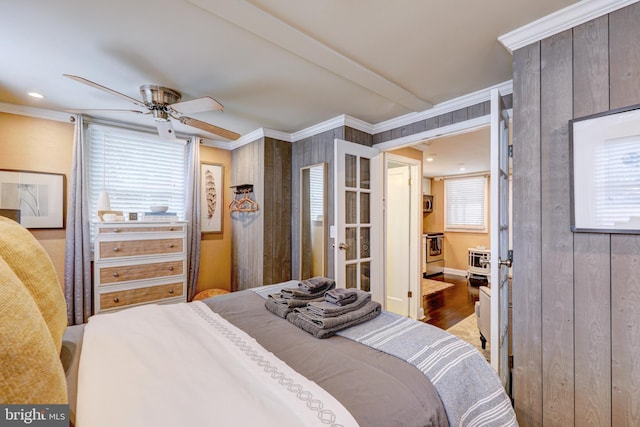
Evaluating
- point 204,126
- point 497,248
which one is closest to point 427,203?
point 497,248

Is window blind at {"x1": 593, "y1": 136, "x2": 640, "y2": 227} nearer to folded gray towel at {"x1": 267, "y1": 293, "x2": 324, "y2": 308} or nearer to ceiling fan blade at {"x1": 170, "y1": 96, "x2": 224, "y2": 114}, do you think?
folded gray towel at {"x1": 267, "y1": 293, "x2": 324, "y2": 308}

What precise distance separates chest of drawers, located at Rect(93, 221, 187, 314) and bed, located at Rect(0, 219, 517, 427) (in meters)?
1.60

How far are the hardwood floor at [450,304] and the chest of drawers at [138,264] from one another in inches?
130

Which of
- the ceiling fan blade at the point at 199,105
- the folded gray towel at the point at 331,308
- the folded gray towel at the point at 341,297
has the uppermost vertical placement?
the ceiling fan blade at the point at 199,105

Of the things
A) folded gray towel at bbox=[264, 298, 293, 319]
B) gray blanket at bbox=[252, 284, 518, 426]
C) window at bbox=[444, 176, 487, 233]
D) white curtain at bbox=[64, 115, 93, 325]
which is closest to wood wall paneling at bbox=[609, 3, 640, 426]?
gray blanket at bbox=[252, 284, 518, 426]

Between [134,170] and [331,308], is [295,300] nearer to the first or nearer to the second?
[331,308]

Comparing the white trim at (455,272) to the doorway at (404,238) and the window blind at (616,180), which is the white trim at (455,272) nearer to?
the doorway at (404,238)

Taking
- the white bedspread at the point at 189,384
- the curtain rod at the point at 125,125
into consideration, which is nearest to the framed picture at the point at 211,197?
the curtain rod at the point at 125,125

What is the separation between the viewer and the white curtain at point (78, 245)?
2.94 m

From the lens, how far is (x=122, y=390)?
889mm

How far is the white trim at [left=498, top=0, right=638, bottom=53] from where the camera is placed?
57.2 inches

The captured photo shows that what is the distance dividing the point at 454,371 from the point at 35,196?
400 centimetres

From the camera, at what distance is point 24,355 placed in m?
0.58

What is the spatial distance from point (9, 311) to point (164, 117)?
228 centimetres
